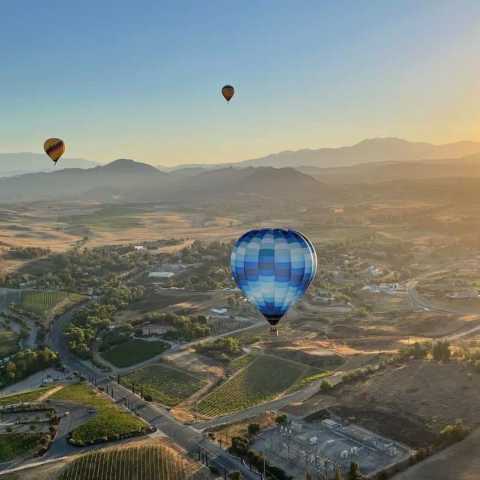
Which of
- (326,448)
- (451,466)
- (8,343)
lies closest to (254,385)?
(326,448)

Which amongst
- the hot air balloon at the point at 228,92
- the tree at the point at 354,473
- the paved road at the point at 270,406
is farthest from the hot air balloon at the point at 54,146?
the tree at the point at 354,473

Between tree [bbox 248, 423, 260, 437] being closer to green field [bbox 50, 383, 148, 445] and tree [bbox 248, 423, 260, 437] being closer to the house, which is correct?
green field [bbox 50, 383, 148, 445]

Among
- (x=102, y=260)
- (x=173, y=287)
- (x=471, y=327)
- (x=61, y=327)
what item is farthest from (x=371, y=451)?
(x=102, y=260)

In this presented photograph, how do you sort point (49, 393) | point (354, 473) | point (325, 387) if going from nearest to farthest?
1. point (354, 473)
2. point (325, 387)
3. point (49, 393)

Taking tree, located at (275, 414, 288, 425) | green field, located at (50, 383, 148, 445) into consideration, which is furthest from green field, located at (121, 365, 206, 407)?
tree, located at (275, 414, 288, 425)

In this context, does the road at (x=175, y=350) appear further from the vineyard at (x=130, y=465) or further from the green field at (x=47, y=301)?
the green field at (x=47, y=301)

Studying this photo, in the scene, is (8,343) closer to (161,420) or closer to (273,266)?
(161,420)
